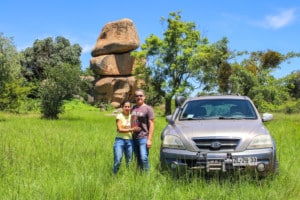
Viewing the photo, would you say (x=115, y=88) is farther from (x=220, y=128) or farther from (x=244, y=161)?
(x=244, y=161)

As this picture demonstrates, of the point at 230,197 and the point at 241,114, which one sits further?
the point at 241,114

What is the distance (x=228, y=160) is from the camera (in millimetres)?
6941

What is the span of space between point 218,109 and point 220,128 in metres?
1.49

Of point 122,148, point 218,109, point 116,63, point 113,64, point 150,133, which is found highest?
point 116,63

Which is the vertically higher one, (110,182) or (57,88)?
(57,88)

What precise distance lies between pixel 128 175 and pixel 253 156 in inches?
86.9

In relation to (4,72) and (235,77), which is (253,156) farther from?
(235,77)

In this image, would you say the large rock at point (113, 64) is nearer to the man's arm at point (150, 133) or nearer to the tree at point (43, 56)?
the tree at point (43, 56)

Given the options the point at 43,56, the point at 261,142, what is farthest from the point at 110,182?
the point at 43,56

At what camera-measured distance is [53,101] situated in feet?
92.8

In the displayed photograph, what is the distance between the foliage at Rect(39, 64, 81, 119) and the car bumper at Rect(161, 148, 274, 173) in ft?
72.8

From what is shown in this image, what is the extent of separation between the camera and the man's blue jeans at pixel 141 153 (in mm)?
8281

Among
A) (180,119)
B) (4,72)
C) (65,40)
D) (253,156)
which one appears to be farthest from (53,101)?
(65,40)

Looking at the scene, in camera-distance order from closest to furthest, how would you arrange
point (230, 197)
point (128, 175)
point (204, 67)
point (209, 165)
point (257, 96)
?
point (230, 197) → point (209, 165) → point (128, 175) → point (257, 96) → point (204, 67)
